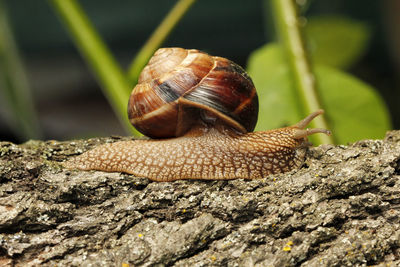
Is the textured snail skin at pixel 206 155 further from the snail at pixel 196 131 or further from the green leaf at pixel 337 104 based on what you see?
the green leaf at pixel 337 104

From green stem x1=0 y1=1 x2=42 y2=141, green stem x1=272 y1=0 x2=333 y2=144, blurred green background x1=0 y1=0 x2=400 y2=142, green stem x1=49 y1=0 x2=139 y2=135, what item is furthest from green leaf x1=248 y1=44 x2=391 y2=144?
blurred green background x1=0 y1=0 x2=400 y2=142

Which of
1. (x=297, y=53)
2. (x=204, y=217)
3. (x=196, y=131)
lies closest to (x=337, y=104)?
(x=297, y=53)

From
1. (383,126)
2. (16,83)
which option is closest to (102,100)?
(16,83)

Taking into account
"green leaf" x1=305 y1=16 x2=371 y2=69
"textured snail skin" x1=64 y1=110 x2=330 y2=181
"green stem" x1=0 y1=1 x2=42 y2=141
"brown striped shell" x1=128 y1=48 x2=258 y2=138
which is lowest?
"textured snail skin" x1=64 y1=110 x2=330 y2=181

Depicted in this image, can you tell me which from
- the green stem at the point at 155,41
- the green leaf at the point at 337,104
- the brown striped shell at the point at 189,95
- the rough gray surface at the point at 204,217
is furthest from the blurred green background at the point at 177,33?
the rough gray surface at the point at 204,217

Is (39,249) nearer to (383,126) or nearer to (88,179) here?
(88,179)

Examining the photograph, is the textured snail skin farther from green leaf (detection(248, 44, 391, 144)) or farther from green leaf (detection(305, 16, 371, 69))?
green leaf (detection(305, 16, 371, 69))
